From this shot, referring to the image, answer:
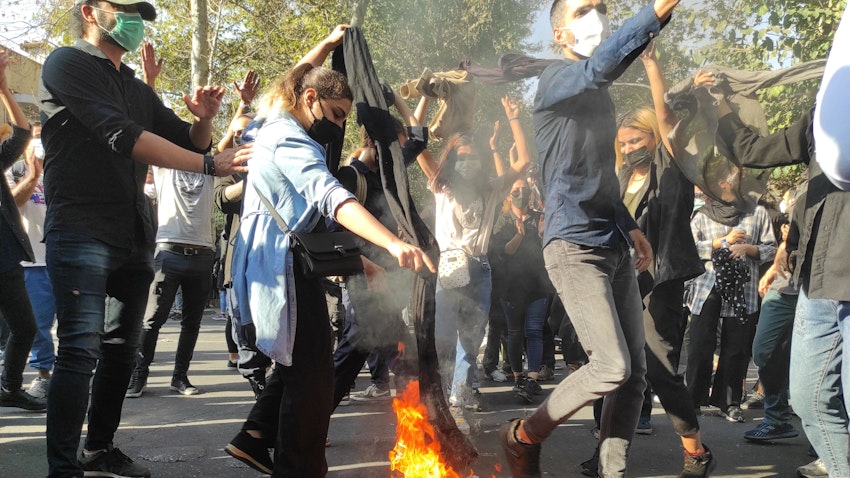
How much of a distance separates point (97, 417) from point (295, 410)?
4.47 ft

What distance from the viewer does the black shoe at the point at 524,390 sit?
629 centimetres

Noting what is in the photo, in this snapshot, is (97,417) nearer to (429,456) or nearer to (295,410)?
(295,410)

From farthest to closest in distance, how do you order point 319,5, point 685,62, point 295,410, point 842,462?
1. point 319,5
2. point 685,62
3. point 842,462
4. point 295,410

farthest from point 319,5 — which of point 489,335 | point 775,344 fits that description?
point 775,344

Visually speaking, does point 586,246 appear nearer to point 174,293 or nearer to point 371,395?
point 371,395

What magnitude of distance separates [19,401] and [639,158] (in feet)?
15.1

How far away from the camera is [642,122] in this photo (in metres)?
4.45

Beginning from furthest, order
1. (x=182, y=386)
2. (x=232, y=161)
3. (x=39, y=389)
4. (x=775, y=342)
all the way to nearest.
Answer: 1. (x=182, y=386)
2. (x=39, y=389)
3. (x=775, y=342)
4. (x=232, y=161)

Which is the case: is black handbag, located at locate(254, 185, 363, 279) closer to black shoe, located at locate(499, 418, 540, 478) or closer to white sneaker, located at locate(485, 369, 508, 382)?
black shoe, located at locate(499, 418, 540, 478)

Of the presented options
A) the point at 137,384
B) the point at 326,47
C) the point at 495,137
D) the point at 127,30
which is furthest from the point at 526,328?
the point at 127,30

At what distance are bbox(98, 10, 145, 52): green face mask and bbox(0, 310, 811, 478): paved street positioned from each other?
2215mm

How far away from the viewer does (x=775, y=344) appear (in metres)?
5.27

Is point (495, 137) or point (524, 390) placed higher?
point (495, 137)

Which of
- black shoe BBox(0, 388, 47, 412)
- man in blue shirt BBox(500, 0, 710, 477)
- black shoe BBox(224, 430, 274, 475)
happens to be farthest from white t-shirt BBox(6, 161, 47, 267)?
man in blue shirt BBox(500, 0, 710, 477)
